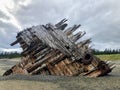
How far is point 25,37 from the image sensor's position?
3284 cm

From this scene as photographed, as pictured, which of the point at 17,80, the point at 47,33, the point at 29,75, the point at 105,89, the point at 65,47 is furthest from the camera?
the point at 47,33

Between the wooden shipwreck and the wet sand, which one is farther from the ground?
the wooden shipwreck

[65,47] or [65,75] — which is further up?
[65,47]

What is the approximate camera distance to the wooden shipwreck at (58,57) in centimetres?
2667

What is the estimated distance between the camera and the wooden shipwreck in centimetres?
2667

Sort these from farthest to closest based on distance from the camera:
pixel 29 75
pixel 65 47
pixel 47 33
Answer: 1. pixel 47 33
2. pixel 65 47
3. pixel 29 75

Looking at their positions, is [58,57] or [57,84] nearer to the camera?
[57,84]

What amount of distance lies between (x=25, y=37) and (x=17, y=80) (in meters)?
10.5

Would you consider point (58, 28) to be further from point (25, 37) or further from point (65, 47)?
point (65, 47)

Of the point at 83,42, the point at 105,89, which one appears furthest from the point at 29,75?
the point at 105,89

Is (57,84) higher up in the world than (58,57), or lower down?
lower down

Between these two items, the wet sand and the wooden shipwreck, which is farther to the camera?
the wooden shipwreck

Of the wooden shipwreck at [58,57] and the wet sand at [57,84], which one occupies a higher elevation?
the wooden shipwreck at [58,57]

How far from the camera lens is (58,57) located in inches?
1073
